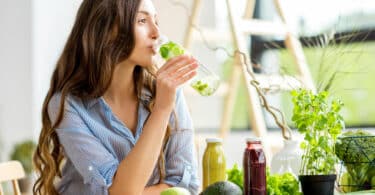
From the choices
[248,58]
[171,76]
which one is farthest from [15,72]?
[171,76]

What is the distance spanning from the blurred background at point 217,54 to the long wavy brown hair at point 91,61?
85cm

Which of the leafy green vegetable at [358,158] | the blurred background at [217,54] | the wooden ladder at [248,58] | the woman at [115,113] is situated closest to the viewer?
the leafy green vegetable at [358,158]

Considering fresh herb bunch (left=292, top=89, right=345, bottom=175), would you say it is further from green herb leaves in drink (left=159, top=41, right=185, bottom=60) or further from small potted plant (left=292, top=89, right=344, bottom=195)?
green herb leaves in drink (left=159, top=41, right=185, bottom=60)

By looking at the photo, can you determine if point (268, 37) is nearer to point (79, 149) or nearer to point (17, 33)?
point (17, 33)

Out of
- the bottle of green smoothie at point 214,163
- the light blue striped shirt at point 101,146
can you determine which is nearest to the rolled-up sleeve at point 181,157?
the light blue striped shirt at point 101,146

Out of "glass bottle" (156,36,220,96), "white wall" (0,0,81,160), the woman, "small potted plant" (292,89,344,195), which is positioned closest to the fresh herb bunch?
"small potted plant" (292,89,344,195)

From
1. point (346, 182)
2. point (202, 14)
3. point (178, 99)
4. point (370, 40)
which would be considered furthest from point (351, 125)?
point (346, 182)

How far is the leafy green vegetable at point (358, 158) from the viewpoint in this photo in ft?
5.30

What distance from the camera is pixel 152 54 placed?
1871 mm

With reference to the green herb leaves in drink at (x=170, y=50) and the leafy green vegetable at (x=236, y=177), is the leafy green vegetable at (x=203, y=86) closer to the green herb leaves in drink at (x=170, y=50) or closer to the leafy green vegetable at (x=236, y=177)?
the green herb leaves in drink at (x=170, y=50)

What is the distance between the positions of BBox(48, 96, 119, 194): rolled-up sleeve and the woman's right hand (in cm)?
22

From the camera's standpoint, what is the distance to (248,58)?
2.55 meters

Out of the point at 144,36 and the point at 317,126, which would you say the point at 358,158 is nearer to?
the point at 317,126

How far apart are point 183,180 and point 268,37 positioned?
1.86 metres
